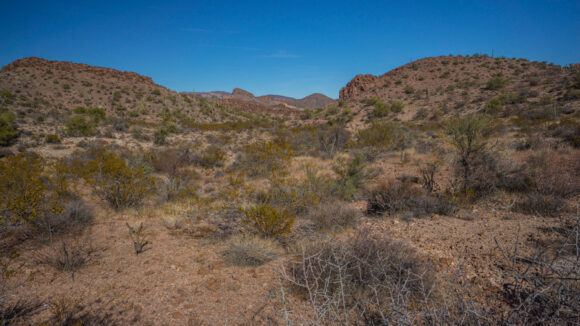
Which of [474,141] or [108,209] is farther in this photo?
[474,141]

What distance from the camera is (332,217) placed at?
15.4 ft

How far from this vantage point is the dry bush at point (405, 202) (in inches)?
202

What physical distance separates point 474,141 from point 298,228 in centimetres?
601

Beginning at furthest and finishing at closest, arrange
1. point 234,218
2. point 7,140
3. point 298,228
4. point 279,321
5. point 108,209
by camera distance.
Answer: point 7,140
point 108,209
point 234,218
point 298,228
point 279,321

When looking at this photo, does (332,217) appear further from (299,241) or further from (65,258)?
(65,258)

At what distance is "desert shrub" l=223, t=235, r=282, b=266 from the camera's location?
11.9 feet

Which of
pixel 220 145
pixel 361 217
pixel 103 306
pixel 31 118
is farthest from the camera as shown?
pixel 31 118

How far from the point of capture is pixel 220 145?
53.4 ft

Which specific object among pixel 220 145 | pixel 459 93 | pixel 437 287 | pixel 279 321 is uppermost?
pixel 459 93

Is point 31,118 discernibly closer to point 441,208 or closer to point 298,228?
point 298,228

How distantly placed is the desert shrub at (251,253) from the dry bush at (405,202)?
299 cm

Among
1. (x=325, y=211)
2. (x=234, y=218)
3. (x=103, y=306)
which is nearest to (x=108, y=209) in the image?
(x=234, y=218)

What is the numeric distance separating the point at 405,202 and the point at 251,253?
12.9ft

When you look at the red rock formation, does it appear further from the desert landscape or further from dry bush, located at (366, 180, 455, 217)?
dry bush, located at (366, 180, 455, 217)
